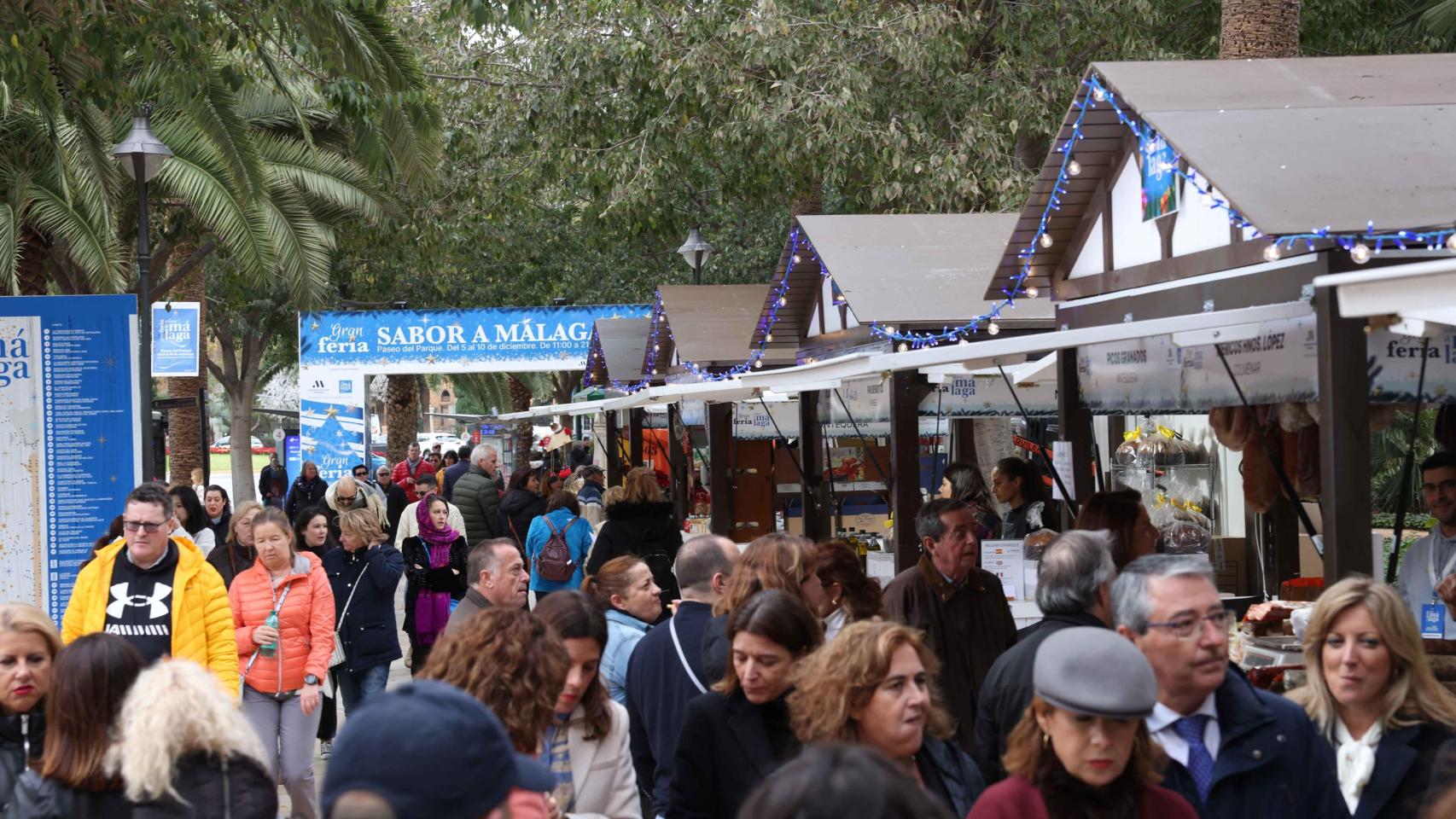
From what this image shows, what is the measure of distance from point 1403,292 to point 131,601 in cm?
524

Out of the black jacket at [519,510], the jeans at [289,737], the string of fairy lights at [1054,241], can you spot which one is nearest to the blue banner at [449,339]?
the string of fairy lights at [1054,241]

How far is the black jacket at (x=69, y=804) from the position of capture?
401cm

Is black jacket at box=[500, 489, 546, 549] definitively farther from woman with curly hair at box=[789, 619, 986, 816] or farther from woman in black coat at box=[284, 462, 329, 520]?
woman with curly hair at box=[789, 619, 986, 816]

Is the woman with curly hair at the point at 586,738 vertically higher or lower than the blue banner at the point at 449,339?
lower

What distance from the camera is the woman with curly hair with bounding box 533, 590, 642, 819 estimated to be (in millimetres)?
4707

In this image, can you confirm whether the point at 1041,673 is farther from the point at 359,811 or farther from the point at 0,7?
the point at 0,7

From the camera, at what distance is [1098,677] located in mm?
3152

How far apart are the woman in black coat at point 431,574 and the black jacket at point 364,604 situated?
2.45 ft

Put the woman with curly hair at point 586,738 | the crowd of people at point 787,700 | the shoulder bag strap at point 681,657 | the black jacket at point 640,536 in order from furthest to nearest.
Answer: the black jacket at point 640,536, the shoulder bag strap at point 681,657, the woman with curly hair at point 586,738, the crowd of people at point 787,700

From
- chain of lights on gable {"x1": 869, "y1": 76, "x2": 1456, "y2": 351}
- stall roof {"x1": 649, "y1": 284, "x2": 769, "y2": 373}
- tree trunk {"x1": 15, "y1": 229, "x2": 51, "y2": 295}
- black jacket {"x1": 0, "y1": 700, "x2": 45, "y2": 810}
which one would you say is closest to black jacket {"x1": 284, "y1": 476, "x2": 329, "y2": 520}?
stall roof {"x1": 649, "y1": 284, "x2": 769, "y2": 373}

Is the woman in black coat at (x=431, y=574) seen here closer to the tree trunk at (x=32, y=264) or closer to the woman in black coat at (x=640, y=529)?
the woman in black coat at (x=640, y=529)

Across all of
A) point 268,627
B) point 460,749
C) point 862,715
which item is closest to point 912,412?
point 268,627


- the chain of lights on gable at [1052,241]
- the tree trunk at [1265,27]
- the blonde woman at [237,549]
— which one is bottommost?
the blonde woman at [237,549]

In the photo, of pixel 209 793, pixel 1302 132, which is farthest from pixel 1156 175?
pixel 209 793
